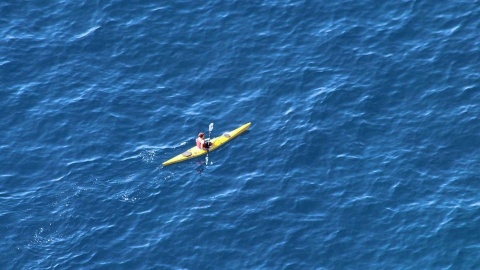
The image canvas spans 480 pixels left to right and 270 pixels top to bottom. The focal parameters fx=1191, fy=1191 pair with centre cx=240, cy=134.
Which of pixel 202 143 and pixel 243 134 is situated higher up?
pixel 243 134

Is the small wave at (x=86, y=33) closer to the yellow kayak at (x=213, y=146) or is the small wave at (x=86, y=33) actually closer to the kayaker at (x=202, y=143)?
the yellow kayak at (x=213, y=146)

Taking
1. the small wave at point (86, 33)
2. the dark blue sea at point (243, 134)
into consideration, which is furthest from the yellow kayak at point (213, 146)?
the small wave at point (86, 33)

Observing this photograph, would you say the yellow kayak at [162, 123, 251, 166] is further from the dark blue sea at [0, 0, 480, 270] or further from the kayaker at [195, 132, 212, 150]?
the dark blue sea at [0, 0, 480, 270]

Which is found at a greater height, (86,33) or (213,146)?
(86,33)

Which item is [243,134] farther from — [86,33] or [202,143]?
[86,33]

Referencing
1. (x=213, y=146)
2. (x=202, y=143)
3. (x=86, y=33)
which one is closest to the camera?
(x=202, y=143)

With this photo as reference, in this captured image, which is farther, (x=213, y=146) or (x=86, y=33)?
(x=86, y=33)

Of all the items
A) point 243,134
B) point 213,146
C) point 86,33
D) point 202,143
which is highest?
point 86,33

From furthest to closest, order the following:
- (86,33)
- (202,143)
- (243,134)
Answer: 1. (86,33)
2. (243,134)
3. (202,143)

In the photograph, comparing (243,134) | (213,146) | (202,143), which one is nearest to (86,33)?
(202,143)
